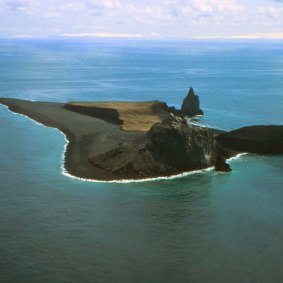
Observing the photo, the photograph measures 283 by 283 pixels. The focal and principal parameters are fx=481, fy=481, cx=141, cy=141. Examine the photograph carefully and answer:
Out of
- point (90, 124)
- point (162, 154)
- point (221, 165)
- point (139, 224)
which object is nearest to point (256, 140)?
point (221, 165)

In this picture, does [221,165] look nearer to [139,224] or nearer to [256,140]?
[256,140]

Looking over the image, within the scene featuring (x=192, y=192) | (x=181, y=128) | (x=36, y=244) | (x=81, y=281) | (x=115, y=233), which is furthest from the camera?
(x=181, y=128)

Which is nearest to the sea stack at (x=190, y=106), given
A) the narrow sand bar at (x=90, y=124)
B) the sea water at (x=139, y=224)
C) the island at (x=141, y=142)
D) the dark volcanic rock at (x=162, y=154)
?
the island at (x=141, y=142)

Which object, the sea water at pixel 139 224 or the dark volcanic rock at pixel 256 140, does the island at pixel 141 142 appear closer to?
the dark volcanic rock at pixel 256 140

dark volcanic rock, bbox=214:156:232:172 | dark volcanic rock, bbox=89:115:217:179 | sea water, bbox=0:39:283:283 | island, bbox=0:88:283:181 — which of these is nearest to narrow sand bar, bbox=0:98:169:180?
island, bbox=0:88:283:181

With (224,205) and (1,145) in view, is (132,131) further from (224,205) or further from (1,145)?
(224,205)

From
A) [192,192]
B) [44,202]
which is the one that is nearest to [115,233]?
[44,202]

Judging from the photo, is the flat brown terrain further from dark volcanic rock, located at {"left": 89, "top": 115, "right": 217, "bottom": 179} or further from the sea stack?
dark volcanic rock, located at {"left": 89, "top": 115, "right": 217, "bottom": 179}
